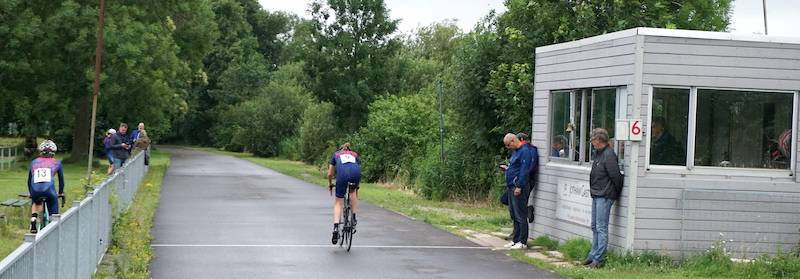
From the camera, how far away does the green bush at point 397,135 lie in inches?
1350

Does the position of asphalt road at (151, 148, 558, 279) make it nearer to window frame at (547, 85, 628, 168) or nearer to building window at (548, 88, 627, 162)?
window frame at (547, 85, 628, 168)

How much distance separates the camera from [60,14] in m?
38.0

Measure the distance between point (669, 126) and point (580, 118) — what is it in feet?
5.75

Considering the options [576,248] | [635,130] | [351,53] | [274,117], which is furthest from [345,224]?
[274,117]

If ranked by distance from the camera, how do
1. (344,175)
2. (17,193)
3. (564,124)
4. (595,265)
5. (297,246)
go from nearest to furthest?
(595,265)
(297,246)
(344,175)
(564,124)
(17,193)

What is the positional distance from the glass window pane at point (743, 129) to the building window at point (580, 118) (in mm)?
1020

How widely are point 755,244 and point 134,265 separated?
24.2ft

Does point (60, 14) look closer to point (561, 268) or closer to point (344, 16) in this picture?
point (344, 16)

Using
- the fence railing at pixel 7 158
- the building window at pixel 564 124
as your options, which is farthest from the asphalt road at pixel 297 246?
the fence railing at pixel 7 158

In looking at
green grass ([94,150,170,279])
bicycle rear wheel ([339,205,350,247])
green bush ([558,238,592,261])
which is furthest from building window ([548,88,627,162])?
green grass ([94,150,170,279])

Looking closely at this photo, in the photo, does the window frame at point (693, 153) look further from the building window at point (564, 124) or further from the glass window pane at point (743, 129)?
the building window at point (564, 124)

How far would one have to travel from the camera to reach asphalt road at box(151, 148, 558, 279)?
12.2 meters

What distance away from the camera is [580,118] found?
47.5 feet

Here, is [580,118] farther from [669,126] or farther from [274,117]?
[274,117]
